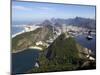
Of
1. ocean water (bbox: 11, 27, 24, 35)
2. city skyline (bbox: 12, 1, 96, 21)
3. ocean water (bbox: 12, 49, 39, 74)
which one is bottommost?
ocean water (bbox: 12, 49, 39, 74)

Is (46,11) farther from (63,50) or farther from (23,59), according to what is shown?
(23,59)

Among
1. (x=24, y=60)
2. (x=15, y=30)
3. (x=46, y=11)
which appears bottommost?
(x=24, y=60)

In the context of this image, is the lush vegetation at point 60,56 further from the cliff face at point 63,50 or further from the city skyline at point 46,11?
the city skyline at point 46,11

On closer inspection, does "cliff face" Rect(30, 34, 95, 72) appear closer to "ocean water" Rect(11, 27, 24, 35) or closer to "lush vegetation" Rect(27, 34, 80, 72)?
"lush vegetation" Rect(27, 34, 80, 72)

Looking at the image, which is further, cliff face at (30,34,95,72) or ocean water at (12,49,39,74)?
cliff face at (30,34,95,72)

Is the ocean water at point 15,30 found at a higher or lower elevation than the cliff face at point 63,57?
higher

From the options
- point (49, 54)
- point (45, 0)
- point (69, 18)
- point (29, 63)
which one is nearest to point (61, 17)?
point (69, 18)

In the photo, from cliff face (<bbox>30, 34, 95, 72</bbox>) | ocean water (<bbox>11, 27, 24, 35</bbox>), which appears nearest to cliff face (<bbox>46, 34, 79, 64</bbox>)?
cliff face (<bbox>30, 34, 95, 72</bbox>)

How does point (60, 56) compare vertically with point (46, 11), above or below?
below

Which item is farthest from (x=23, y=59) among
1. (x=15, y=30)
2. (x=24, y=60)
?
(x=15, y=30)

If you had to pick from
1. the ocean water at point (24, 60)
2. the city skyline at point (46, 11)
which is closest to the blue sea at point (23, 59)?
the ocean water at point (24, 60)

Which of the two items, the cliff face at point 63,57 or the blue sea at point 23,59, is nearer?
the blue sea at point 23,59
